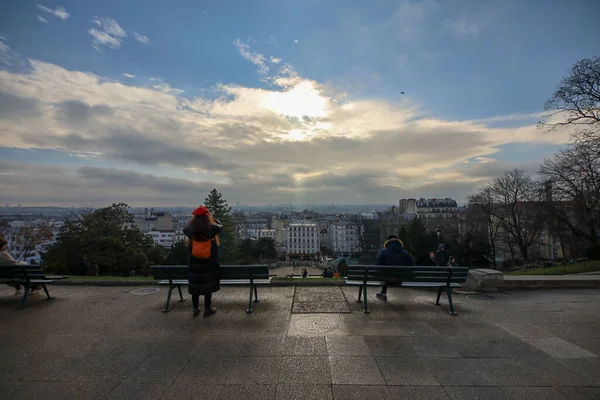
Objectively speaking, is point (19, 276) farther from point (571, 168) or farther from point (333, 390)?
point (571, 168)

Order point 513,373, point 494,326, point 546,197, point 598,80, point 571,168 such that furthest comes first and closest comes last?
point 546,197 < point 571,168 < point 598,80 < point 494,326 < point 513,373

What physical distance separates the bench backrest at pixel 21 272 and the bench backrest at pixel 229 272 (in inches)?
102

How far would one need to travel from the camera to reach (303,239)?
12000cm

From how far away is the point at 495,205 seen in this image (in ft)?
124

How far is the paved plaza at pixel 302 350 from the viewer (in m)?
3.27

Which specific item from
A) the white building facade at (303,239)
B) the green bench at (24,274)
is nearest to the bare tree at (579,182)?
the green bench at (24,274)

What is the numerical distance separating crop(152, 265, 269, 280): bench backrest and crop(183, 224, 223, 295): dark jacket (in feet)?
1.46

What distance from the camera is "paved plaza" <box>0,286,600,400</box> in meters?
3.27

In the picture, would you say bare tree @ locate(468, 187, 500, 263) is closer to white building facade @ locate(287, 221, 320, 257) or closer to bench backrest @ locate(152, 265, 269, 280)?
bench backrest @ locate(152, 265, 269, 280)

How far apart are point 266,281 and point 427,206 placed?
133926mm

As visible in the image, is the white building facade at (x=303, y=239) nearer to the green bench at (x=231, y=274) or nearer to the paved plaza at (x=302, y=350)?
the green bench at (x=231, y=274)

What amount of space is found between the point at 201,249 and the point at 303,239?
115 meters

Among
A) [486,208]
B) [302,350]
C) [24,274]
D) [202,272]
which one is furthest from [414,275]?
[486,208]

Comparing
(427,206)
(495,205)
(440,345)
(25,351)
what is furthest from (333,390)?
(427,206)
